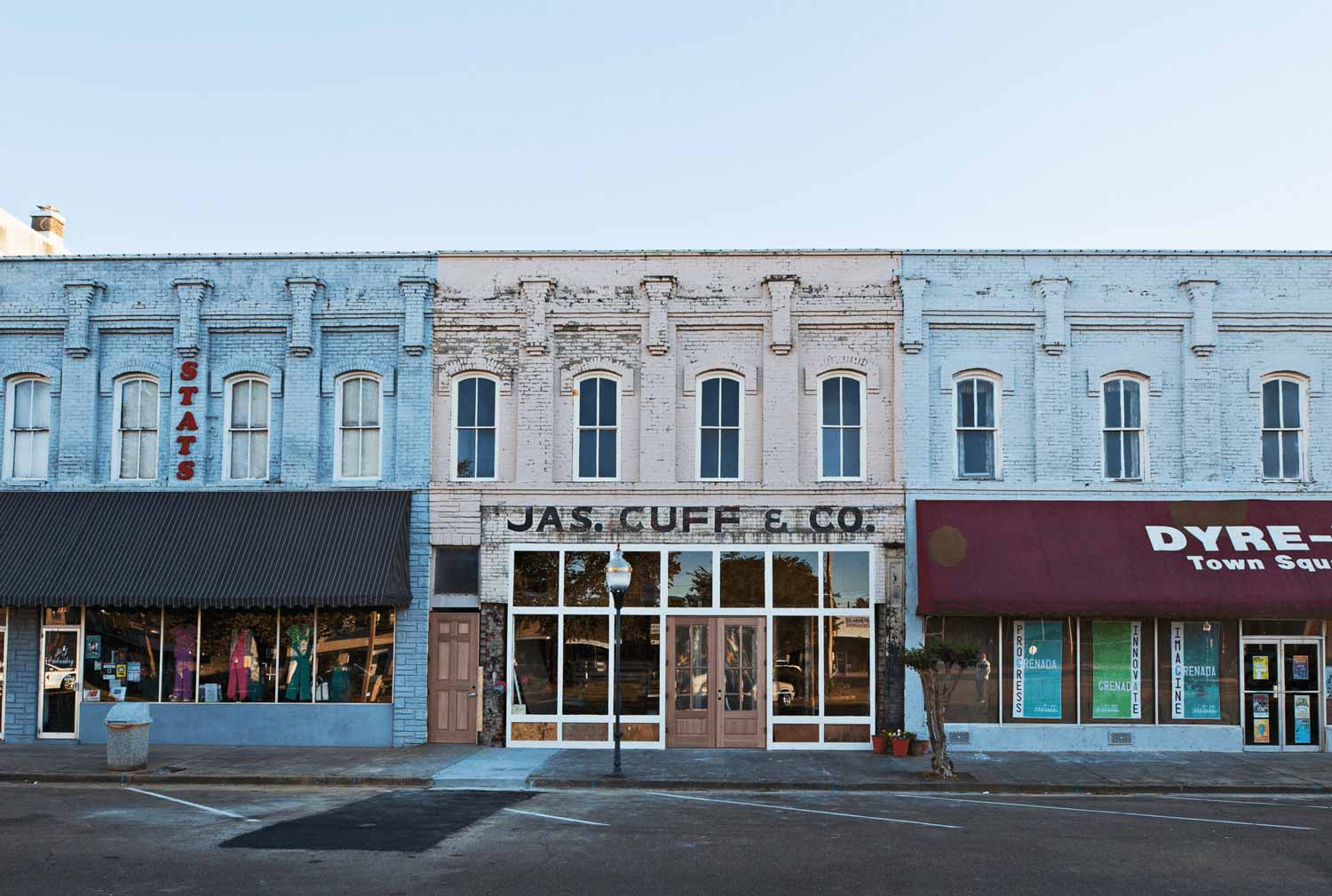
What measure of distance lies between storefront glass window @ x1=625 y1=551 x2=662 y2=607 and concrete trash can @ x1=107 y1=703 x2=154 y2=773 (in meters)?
7.82

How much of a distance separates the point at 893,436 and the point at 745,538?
310 cm

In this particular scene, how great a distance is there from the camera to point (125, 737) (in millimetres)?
17688

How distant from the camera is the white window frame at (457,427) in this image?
21344mm

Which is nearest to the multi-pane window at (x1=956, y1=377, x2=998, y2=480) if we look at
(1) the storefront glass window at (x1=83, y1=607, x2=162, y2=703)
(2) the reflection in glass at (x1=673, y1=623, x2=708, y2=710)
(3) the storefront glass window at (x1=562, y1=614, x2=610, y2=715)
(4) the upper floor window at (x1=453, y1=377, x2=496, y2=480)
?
(2) the reflection in glass at (x1=673, y1=623, x2=708, y2=710)

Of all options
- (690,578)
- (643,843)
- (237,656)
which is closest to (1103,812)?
(643,843)

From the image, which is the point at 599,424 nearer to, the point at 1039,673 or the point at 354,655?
the point at 354,655

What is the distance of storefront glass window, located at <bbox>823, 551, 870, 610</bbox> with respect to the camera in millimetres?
20781

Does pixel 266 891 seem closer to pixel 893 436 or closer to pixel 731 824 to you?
pixel 731 824

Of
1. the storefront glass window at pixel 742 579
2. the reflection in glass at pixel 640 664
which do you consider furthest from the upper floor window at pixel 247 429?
the storefront glass window at pixel 742 579

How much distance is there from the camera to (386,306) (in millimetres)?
21609

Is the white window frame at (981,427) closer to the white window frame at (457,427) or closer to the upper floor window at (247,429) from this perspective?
the white window frame at (457,427)

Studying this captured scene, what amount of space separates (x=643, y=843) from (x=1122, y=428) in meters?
12.5

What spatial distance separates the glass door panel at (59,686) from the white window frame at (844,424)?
13215 millimetres

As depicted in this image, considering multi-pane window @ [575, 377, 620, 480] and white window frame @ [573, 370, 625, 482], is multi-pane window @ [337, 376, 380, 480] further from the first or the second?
multi-pane window @ [575, 377, 620, 480]
